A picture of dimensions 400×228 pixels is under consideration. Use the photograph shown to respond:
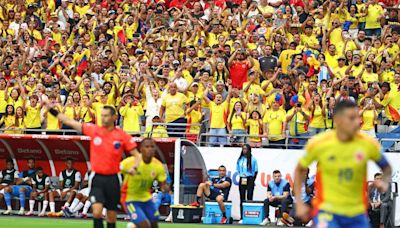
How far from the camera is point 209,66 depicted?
30.7m

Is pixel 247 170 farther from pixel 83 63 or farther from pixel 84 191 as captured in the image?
pixel 83 63

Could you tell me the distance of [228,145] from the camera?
29000 mm

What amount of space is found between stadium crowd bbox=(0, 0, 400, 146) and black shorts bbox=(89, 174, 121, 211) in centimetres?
1053

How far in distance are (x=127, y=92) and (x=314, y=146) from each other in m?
18.8

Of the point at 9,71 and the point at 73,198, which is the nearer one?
the point at 73,198

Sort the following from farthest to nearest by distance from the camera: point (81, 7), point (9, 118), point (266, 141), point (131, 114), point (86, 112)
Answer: point (81, 7)
point (9, 118)
point (86, 112)
point (131, 114)
point (266, 141)

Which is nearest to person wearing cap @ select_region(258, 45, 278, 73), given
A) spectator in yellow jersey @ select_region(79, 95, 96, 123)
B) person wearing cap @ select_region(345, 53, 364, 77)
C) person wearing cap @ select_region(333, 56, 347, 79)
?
person wearing cap @ select_region(333, 56, 347, 79)

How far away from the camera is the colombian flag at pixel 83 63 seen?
3319cm

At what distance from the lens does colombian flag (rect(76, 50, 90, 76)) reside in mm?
33188

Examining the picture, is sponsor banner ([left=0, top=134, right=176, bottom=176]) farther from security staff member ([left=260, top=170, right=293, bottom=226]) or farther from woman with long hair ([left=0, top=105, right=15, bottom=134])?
security staff member ([left=260, top=170, right=293, bottom=226])

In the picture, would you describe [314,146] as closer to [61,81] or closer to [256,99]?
[256,99]

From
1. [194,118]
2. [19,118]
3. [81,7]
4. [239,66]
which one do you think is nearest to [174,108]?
[194,118]

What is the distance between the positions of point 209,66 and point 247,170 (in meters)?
3.80

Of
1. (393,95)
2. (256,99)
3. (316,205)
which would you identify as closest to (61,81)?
(256,99)
